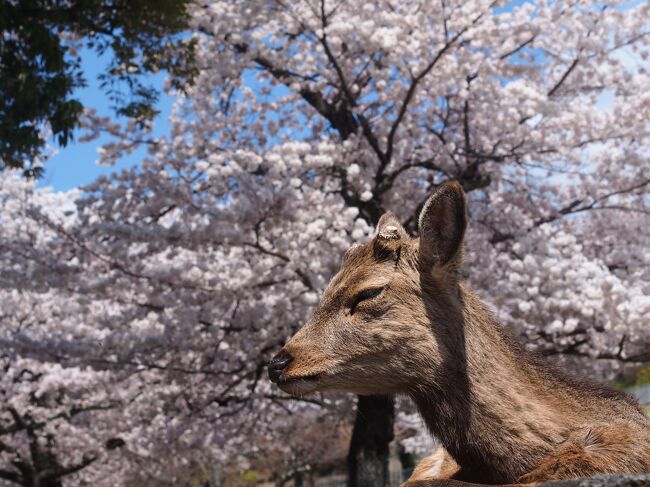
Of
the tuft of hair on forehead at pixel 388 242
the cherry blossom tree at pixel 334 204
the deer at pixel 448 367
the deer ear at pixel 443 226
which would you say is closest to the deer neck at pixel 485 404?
the deer at pixel 448 367

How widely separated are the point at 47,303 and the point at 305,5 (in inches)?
514

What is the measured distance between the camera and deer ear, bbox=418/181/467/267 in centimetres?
240

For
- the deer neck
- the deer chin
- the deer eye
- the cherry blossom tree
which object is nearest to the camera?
the deer neck

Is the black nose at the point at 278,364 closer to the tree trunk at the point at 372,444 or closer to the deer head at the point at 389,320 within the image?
the deer head at the point at 389,320

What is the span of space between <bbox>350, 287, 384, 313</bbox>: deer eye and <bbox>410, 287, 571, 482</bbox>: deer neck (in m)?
0.26

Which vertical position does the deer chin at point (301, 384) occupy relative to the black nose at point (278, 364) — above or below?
below

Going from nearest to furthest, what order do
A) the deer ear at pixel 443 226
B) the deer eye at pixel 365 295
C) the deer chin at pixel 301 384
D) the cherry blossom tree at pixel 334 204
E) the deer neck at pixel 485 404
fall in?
the deer neck at pixel 485 404 < the deer ear at pixel 443 226 < the deer chin at pixel 301 384 < the deer eye at pixel 365 295 < the cherry blossom tree at pixel 334 204

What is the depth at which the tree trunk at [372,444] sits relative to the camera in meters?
12.2

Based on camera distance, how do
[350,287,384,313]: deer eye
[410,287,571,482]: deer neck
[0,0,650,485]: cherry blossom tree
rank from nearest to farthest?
1. [410,287,571,482]: deer neck
2. [350,287,384,313]: deer eye
3. [0,0,650,485]: cherry blossom tree

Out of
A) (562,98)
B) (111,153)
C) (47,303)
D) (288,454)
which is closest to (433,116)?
(562,98)

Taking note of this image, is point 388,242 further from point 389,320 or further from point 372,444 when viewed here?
point 372,444

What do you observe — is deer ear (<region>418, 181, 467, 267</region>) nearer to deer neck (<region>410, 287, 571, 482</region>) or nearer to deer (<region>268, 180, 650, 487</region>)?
deer (<region>268, 180, 650, 487</region>)

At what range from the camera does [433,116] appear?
1560cm

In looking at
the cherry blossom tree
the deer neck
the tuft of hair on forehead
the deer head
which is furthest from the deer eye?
the cherry blossom tree
